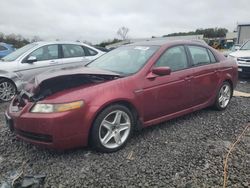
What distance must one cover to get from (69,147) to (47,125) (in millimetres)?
417

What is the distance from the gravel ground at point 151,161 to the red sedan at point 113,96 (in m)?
0.25

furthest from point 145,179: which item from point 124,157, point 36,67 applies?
point 36,67

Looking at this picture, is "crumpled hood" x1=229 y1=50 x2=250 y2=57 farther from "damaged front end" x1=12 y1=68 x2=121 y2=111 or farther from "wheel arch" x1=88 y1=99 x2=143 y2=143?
"damaged front end" x1=12 y1=68 x2=121 y2=111

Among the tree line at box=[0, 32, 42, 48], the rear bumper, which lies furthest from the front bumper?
the tree line at box=[0, 32, 42, 48]

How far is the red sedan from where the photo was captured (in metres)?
3.58

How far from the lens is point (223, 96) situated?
5.87 meters

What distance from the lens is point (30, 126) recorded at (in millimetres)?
3600

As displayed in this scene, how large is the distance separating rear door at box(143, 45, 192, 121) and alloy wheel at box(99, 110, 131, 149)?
15.0 inches

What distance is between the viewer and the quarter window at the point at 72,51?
8.38 meters

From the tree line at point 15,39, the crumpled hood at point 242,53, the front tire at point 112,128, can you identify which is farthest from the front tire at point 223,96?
the tree line at point 15,39

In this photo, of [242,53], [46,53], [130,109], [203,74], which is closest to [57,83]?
[130,109]

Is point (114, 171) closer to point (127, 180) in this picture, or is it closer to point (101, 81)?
point (127, 180)

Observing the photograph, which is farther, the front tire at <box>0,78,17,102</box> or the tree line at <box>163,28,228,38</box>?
the tree line at <box>163,28,228,38</box>

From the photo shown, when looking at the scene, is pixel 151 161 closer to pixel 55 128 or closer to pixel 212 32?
pixel 55 128
